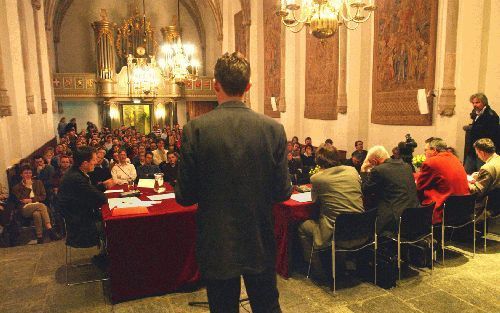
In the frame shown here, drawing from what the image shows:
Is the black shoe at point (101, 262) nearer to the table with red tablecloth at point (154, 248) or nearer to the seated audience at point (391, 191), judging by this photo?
the table with red tablecloth at point (154, 248)

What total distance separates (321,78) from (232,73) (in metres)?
8.01

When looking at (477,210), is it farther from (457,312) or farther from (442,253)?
(457,312)

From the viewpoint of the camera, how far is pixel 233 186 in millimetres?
1559

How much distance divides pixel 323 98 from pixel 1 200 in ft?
22.2

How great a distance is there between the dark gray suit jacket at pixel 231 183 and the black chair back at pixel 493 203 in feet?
12.4

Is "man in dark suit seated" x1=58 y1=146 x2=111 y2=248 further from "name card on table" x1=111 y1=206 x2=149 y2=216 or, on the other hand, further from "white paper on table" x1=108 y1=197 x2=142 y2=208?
"name card on table" x1=111 y1=206 x2=149 y2=216

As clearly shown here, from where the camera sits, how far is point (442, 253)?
4188 millimetres

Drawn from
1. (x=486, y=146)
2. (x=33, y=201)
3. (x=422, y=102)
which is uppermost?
(x=422, y=102)

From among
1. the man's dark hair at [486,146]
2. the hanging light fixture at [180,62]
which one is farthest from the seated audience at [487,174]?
the hanging light fixture at [180,62]

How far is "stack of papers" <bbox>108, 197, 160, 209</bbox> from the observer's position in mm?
3597

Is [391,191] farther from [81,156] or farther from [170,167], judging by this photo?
[170,167]

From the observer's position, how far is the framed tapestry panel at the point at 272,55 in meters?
11.3

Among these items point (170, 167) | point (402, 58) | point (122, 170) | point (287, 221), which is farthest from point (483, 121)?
point (122, 170)

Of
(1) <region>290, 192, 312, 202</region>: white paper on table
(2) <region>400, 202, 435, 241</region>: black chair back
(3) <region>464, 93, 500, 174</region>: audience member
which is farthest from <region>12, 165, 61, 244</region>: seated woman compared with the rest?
(3) <region>464, 93, 500, 174</region>: audience member
